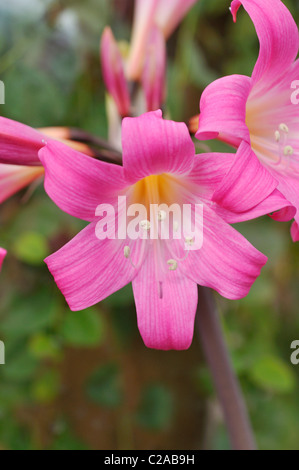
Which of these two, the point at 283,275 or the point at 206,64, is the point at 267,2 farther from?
the point at 283,275

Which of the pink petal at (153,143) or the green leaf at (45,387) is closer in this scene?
the pink petal at (153,143)

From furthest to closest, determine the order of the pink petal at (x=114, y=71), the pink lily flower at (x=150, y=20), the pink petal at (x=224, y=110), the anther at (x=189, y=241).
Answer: the pink lily flower at (x=150, y=20) → the pink petal at (x=114, y=71) → the anther at (x=189, y=241) → the pink petal at (x=224, y=110)

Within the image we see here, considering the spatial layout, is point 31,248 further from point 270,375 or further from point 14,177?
point 270,375

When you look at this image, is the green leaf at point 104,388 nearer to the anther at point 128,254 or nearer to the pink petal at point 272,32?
the anther at point 128,254

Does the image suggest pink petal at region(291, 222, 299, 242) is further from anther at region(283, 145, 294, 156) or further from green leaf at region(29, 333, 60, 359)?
green leaf at region(29, 333, 60, 359)

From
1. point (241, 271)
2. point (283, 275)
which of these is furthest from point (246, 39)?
point (241, 271)

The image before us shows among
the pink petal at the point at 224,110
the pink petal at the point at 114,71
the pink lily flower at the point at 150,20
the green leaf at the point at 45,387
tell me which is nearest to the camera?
the pink petal at the point at 224,110

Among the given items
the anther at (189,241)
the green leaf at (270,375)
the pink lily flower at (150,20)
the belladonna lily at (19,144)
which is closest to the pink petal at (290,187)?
the anther at (189,241)
